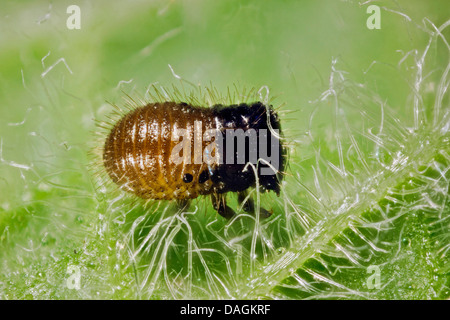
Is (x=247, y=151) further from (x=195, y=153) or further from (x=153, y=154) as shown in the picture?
(x=153, y=154)

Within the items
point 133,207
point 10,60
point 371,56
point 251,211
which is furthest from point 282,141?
point 10,60

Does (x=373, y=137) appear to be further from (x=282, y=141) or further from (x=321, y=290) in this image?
(x=321, y=290)

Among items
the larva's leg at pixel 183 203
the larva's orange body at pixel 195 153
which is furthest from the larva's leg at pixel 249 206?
the larva's leg at pixel 183 203

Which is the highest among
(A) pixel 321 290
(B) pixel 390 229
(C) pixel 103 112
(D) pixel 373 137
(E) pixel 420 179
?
(C) pixel 103 112

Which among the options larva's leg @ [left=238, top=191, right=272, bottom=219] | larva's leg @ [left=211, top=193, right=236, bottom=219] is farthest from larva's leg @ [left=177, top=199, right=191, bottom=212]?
larva's leg @ [left=238, top=191, right=272, bottom=219]

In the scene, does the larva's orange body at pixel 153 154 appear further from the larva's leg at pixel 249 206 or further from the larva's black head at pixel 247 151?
the larva's leg at pixel 249 206

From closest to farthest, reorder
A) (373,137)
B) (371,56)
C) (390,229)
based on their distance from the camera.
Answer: (390,229)
(373,137)
(371,56)

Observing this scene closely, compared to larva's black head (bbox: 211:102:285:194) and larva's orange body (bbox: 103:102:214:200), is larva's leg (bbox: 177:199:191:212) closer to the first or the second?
larva's orange body (bbox: 103:102:214:200)
